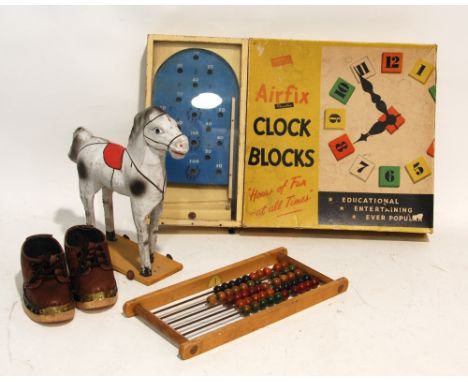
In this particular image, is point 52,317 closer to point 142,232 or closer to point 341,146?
point 142,232

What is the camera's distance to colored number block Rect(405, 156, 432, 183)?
222cm

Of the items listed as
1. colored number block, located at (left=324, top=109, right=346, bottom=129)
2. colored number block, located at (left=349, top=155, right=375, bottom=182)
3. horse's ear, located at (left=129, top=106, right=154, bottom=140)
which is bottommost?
colored number block, located at (left=349, top=155, right=375, bottom=182)

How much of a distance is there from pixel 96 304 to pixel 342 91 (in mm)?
1128

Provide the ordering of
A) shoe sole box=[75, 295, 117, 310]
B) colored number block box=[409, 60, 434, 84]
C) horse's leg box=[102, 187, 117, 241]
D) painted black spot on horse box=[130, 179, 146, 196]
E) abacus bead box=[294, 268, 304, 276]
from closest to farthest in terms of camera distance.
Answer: shoe sole box=[75, 295, 117, 310] → painted black spot on horse box=[130, 179, 146, 196] → abacus bead box=[294, 268, 304, 276] → horse's leg box=[102, 187, 117, 241] → colored number block box=[409, 60, 434, 84]

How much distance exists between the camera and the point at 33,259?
5.39ft

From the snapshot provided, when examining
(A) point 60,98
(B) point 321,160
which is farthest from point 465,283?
(A) point 60,98

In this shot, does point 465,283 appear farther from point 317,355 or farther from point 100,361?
point 100,361

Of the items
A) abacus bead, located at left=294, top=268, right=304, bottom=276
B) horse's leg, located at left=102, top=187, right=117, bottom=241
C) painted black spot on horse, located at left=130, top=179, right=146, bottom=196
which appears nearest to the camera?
painted black spot on horse, located at left=130, top=179, right=146, bottom=196

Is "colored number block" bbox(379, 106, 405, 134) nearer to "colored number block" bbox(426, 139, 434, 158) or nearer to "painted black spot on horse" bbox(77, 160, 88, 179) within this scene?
"colored number block" bbox(426, 139, 434, 158)

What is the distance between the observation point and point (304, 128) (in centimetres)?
222

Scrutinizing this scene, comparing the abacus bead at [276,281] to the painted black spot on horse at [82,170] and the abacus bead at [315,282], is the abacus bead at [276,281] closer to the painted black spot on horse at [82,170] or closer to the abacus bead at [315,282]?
the abacus bead at [315,282]

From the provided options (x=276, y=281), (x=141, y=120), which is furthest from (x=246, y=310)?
(x=141, y=120)

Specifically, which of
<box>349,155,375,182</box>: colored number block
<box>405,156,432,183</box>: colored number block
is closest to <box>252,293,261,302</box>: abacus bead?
<box>349,155,375,182</box>: colored number block

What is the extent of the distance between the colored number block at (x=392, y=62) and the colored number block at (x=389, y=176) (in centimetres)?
34
